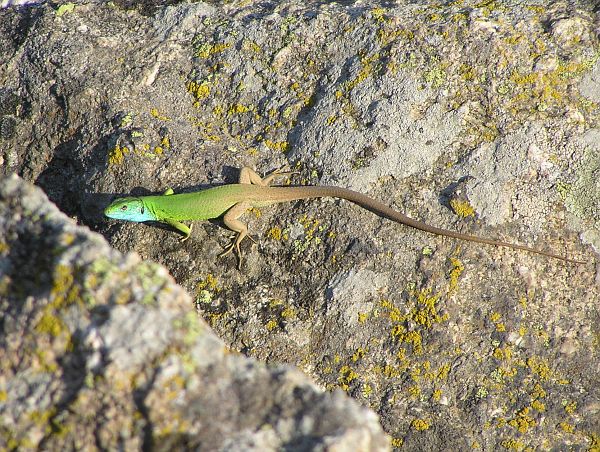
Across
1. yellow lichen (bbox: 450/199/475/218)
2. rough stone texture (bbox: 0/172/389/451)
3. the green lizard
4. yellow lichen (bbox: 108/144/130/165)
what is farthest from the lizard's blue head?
yellow lichen (bbox: 450/199/475/218)

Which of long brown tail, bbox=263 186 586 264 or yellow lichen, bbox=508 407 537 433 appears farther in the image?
long brown tail, bbox=263 186 586 264

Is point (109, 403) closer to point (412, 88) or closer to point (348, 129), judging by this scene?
point (348, 129)

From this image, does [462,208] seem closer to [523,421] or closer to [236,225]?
[523,421]

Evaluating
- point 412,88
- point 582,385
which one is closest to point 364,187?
point 412,88

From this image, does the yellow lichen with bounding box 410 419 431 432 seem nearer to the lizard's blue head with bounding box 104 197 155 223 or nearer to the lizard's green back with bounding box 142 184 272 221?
the lizard's green back with bounding box 142 184 272 221

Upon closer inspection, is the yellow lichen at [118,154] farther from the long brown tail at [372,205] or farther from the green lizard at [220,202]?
the long brown tail at [372,205]

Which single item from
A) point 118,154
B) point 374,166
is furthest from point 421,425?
point 118,154

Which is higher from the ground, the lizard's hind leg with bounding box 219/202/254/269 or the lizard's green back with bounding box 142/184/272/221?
the lizard's green back with bounding box 142/184/272/221

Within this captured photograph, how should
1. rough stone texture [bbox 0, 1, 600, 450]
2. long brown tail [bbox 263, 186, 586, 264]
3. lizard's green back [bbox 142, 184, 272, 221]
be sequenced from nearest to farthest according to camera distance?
rough stone texture [bbox 0, 1, 600, 450]
long brown tail [bbox 263, 186, 586, 264]
lizard's green back [bbox 142, 184, 272, 221]
